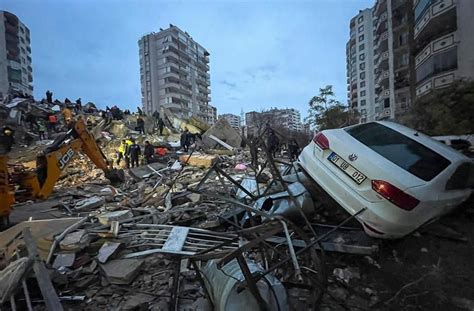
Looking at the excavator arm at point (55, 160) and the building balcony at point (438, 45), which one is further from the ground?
the building balcony at point (438, 45)

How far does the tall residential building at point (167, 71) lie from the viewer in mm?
69125

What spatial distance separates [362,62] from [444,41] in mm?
53361

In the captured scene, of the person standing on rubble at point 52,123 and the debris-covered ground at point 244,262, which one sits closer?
the debris-covered ground at point 244,262

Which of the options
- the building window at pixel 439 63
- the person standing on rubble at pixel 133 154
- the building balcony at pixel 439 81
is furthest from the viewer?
the building window at pixel 439 63

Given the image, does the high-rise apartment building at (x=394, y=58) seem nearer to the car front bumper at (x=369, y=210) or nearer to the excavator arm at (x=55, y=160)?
the car front bumper at (x=369, y=210)

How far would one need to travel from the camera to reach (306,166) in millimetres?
4258

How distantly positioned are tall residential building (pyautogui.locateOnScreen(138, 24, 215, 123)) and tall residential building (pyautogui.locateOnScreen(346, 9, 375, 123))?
41623 mm

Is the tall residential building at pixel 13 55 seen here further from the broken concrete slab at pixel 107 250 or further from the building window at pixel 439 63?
the building window at pixel 439 63

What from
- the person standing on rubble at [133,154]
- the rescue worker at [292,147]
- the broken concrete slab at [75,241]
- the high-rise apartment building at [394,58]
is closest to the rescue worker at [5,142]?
the broken concrete slab at [75,241]

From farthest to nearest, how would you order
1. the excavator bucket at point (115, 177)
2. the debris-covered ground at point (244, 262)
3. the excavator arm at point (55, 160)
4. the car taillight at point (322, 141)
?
the excavator bucket at point (115, 177), the excavator arm at point (55, 160), the car taillight at point (322, 141), the debris-covered ground at point (244, 262)

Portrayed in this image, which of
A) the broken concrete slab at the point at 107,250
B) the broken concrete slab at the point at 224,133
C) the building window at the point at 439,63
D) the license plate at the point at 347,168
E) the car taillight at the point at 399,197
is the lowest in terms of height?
the broken concrete slab at the point at 107,250

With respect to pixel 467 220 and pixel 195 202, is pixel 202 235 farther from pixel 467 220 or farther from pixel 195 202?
pixel 467 220

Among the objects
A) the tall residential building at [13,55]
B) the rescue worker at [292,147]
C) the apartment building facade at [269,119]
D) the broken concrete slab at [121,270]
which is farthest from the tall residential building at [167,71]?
the broken concrete slab at [121,270]

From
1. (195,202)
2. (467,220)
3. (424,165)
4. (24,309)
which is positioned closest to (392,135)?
(424,165)
